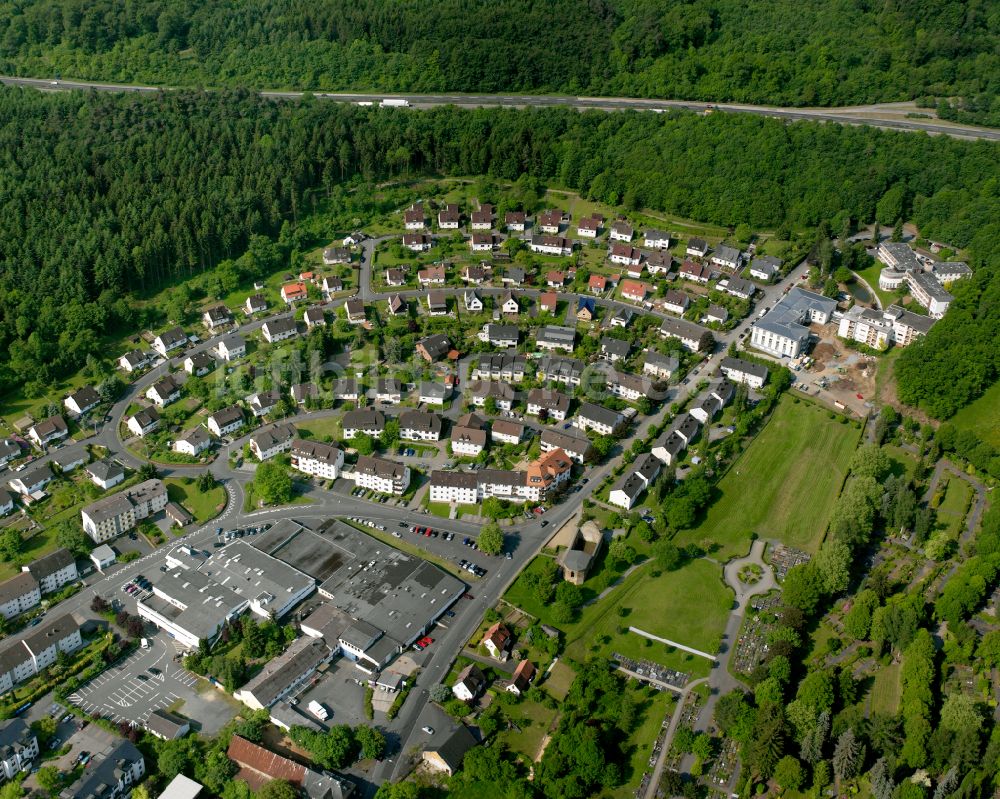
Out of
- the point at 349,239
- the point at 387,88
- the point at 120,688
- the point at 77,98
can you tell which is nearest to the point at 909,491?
the point at 120,688

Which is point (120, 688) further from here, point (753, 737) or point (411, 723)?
point (753, 737)

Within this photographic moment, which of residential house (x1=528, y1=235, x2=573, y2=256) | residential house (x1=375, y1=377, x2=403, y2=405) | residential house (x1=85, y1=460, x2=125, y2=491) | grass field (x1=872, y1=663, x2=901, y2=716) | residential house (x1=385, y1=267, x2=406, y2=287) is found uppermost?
residential house (x1=528, y1=235, x2=573, y2=256)

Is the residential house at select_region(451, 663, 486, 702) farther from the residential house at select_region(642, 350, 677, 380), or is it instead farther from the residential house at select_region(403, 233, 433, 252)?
the residential house at select_region(403, 233, 433, 252)

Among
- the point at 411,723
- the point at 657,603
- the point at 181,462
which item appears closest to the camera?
the point at 411,723

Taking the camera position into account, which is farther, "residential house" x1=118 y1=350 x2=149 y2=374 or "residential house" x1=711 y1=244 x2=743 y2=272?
"residential house" x1=711 y1=244 x2=743 y2=272

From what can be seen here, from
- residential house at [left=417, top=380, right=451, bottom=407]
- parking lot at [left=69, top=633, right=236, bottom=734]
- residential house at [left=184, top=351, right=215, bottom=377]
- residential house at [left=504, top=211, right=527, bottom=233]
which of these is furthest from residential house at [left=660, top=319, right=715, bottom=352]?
parking lot at [left=69, top=633, right=236, bottom=734]

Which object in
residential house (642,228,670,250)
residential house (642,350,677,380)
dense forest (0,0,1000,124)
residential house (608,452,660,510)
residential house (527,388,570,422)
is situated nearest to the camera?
residential house (608,452,660,510)

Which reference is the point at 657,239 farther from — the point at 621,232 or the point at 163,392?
the point at 163,392
